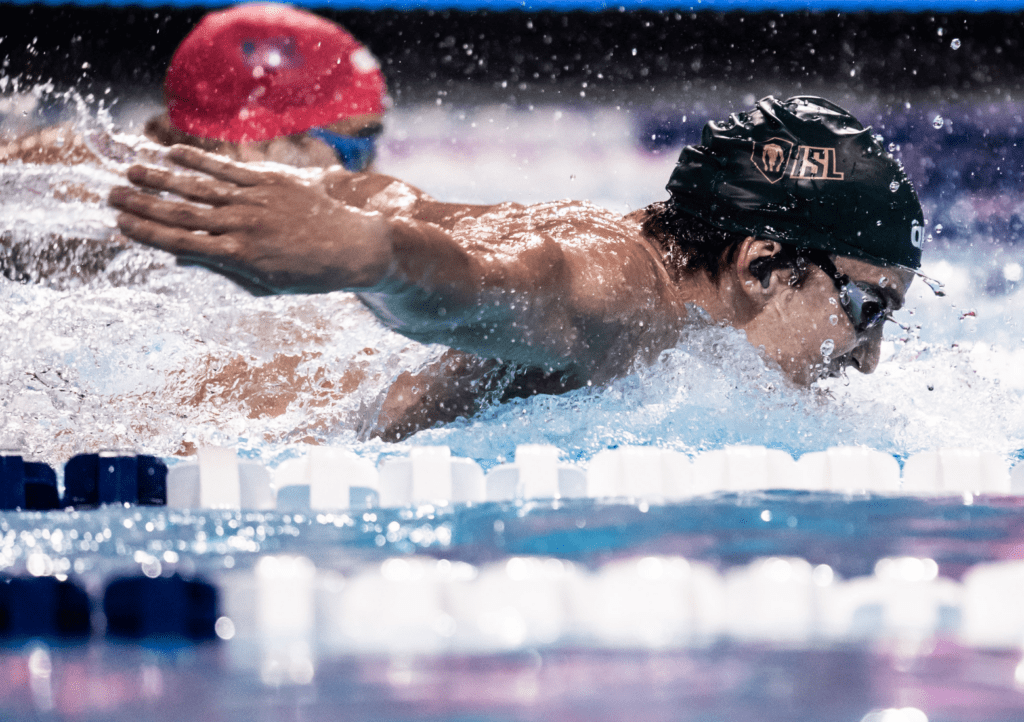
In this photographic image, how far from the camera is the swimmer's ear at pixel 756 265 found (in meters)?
2.02

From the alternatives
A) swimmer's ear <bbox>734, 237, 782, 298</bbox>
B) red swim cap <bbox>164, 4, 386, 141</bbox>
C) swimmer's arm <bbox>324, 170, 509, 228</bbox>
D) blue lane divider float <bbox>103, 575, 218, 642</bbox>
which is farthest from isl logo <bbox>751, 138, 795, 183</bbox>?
blue lane divider float <bbox>103, 575, 218, 642</bbox>

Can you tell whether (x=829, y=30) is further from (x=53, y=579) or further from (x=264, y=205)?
(x=53, y=579)

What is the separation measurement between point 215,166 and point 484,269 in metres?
0.36

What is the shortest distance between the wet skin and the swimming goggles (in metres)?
0.02

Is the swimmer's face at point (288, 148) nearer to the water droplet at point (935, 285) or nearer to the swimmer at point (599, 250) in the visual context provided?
the swimmer at point (599, 250)

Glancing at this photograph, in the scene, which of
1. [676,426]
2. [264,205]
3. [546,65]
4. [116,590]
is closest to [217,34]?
[676,426]

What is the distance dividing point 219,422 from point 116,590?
1.41m

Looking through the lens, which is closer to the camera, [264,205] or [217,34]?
[264,205]

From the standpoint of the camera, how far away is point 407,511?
1143 mm

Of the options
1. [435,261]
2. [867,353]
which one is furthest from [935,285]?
[435,261]

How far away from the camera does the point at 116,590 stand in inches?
32.0

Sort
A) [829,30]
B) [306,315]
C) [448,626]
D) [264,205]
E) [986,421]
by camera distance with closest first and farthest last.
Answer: [448,626] → [264,205] → [306,315] → [986,421] → [829,30]

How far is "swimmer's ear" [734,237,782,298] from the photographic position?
6.63ft

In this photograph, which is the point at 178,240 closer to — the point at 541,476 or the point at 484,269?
the point at 484,269
